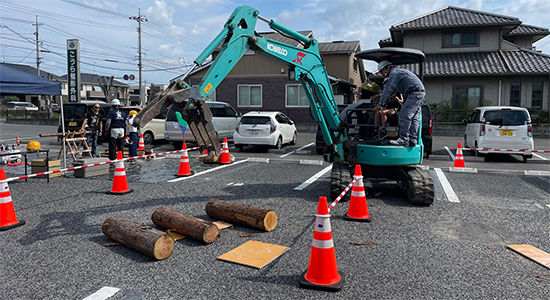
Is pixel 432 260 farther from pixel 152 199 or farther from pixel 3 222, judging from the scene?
pixel 3 222

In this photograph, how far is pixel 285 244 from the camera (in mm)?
5238

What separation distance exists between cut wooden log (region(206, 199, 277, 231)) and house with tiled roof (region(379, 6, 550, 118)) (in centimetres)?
2092

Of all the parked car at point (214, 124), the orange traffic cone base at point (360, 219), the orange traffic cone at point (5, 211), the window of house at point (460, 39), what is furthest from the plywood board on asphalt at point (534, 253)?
the window of house at point (460, 39)

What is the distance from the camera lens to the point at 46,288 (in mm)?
Answer: 3955

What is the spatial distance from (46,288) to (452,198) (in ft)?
22.6

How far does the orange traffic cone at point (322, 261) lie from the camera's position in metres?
3.98

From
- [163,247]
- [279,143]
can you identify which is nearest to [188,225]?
[163,247]

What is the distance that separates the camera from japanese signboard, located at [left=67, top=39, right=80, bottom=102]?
695 inches

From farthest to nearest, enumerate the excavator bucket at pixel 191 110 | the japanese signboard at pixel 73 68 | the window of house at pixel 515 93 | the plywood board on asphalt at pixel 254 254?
the window of house at pixel 515 93 < the japanese signboard at pixel 73 68 < the excavator bucket at pixel 191 110 < the plywood board on asphalt at pixel 254 254

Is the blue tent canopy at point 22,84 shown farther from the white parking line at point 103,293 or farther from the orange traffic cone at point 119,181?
the white parking line at point 103,293

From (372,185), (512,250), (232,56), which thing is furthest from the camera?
(372,185)

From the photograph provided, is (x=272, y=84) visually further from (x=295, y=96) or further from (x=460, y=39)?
(x=460, y=39)

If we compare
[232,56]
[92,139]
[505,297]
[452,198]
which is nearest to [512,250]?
[505,297]

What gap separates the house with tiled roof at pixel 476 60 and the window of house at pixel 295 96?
282 inches
